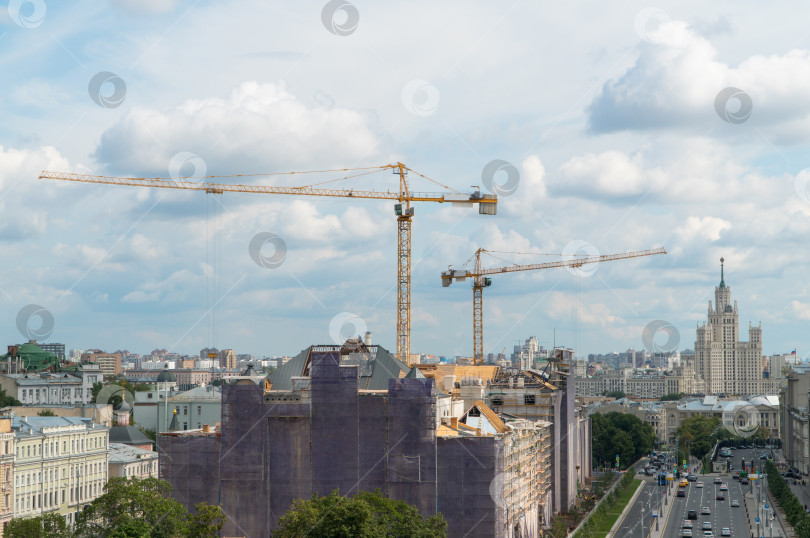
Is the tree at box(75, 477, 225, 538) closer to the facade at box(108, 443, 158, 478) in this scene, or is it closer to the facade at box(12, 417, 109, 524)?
the facade at box(12, 417, 109, 524)

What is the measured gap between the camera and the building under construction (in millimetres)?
84875

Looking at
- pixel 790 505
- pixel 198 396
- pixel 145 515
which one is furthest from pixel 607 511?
pixel 198 396

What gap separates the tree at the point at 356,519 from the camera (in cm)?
7244

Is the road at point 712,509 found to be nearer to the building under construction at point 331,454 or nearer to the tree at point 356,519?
the building under construction at point 331,454

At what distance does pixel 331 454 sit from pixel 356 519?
42.7 feet

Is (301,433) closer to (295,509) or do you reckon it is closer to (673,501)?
(295,509)

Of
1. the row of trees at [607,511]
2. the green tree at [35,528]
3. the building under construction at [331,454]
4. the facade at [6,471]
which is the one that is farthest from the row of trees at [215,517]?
the row of trees at [607,511]

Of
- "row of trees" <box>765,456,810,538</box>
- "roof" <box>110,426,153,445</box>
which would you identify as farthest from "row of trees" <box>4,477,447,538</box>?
"roof" <box>110,426,153,445</box>

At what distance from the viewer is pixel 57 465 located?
12600 centimetres

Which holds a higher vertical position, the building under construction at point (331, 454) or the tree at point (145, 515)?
the building under construction at point (331, 454)

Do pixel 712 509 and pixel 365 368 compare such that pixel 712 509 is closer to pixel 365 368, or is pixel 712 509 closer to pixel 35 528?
pixel 365 368

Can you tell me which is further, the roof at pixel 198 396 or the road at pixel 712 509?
the roof at pixel 198 396

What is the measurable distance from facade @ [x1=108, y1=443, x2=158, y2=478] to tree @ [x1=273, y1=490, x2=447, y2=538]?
70135 millimetres

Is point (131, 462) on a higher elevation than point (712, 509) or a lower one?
higher
